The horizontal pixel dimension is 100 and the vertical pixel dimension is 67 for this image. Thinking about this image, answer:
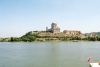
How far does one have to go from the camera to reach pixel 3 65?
110 feet

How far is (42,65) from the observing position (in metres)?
32.9

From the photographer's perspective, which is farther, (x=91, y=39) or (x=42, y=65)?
(x=91, y=39)

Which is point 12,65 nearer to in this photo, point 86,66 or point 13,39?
point 86,66

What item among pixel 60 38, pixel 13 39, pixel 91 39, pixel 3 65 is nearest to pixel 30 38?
pixel 13 39

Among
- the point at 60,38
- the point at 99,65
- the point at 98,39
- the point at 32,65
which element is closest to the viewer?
the point at 99,65

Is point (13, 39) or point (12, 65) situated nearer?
point (12, 65)

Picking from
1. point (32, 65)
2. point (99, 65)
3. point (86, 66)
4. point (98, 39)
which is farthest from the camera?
point (98, 39)

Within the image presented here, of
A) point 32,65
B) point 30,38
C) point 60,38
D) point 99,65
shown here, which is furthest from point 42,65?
point 60,38

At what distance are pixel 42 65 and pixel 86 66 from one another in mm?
7446

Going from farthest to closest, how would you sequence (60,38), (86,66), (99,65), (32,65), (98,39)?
(60,38)
(98,39)
(32,65)
(86,66)
(99,65)

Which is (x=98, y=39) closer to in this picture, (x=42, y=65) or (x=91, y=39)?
(x=91, y=39)

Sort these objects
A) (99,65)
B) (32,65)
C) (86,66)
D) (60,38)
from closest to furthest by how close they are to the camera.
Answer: (99,65), (86,66), (32,65), (60,38)

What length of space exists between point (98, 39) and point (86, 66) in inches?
5857

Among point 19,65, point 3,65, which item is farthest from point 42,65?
point 3,65
